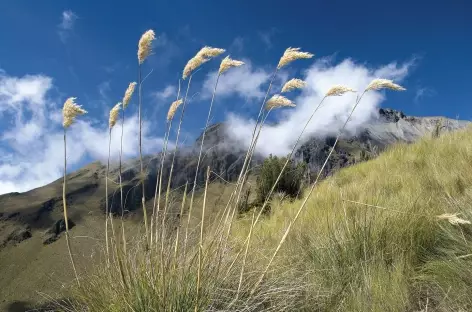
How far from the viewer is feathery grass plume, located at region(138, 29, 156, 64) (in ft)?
8.41

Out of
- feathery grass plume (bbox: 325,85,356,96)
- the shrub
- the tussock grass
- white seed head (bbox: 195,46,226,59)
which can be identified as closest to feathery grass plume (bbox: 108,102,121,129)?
the tussock grass

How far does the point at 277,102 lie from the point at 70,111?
1209mm

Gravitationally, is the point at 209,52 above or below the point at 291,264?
above

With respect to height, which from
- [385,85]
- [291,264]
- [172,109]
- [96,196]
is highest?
[96,196]

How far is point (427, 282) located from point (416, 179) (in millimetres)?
2102

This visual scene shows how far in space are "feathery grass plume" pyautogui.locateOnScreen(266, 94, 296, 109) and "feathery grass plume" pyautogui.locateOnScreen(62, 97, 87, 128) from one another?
1090 mm

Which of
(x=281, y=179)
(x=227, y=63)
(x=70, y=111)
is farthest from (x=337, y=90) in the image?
(x=281, y=179)

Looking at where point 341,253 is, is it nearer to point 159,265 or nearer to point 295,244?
point 295,244

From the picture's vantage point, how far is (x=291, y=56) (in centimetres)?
257

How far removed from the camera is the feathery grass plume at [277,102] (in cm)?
254

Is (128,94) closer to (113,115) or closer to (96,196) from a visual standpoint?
(113,115)

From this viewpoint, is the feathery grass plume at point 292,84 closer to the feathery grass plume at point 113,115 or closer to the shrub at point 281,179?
the feathery grass plume at point 113,115

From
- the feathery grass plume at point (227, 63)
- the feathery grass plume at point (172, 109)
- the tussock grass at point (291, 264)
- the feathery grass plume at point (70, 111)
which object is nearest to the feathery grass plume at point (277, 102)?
the tussock grass at point (291, 264)

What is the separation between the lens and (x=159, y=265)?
231 centimetres
